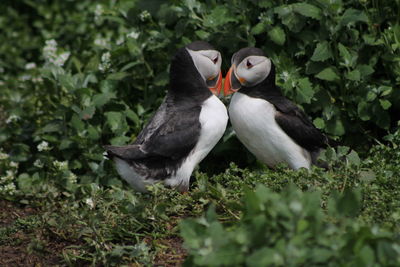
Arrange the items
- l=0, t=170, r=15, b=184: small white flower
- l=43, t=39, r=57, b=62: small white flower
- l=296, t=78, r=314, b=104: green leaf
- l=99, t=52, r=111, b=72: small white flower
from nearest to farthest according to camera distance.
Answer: l=296, t=78, r=314, b=104: green leaf
l=0, t=170, r=15, b=184: small white flower
l=99, t=52, r=111, b=72: small white flower
l=43, t=39, r=57, b=62: small white flower

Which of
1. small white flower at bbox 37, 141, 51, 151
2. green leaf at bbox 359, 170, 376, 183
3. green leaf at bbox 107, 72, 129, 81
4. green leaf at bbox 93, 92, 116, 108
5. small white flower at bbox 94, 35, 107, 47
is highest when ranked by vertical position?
green leaf at bbox 359, 170, 376, 183

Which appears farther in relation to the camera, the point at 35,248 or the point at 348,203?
the point at 35,248

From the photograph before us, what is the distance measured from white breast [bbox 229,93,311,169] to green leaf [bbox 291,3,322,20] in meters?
0.86

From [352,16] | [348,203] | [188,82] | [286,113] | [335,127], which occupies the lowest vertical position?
[335,127]

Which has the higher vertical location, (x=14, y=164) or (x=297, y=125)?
(x=297, y=125)

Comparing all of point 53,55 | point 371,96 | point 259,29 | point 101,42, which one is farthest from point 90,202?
point 101,42

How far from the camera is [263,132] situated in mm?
5246

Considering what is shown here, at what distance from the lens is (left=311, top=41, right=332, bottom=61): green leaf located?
5629mm

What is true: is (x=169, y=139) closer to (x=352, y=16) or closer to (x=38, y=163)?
(x=38, y=163)

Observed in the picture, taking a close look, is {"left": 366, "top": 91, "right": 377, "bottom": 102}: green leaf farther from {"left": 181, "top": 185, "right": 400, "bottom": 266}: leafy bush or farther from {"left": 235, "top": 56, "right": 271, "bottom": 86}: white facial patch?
{"left": 181, "top": 185, "right": 400, "bottom": 266}: leafy bush

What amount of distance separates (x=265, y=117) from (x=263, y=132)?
116 millimetres

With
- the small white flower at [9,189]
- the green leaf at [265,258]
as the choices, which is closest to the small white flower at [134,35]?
the small white flower at [9,189]

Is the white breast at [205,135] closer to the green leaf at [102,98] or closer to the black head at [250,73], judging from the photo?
the black head at [250,73]

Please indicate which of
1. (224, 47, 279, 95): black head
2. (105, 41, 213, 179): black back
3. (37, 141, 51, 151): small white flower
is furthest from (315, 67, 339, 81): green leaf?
(37, 141, 51, 151): small white flower
